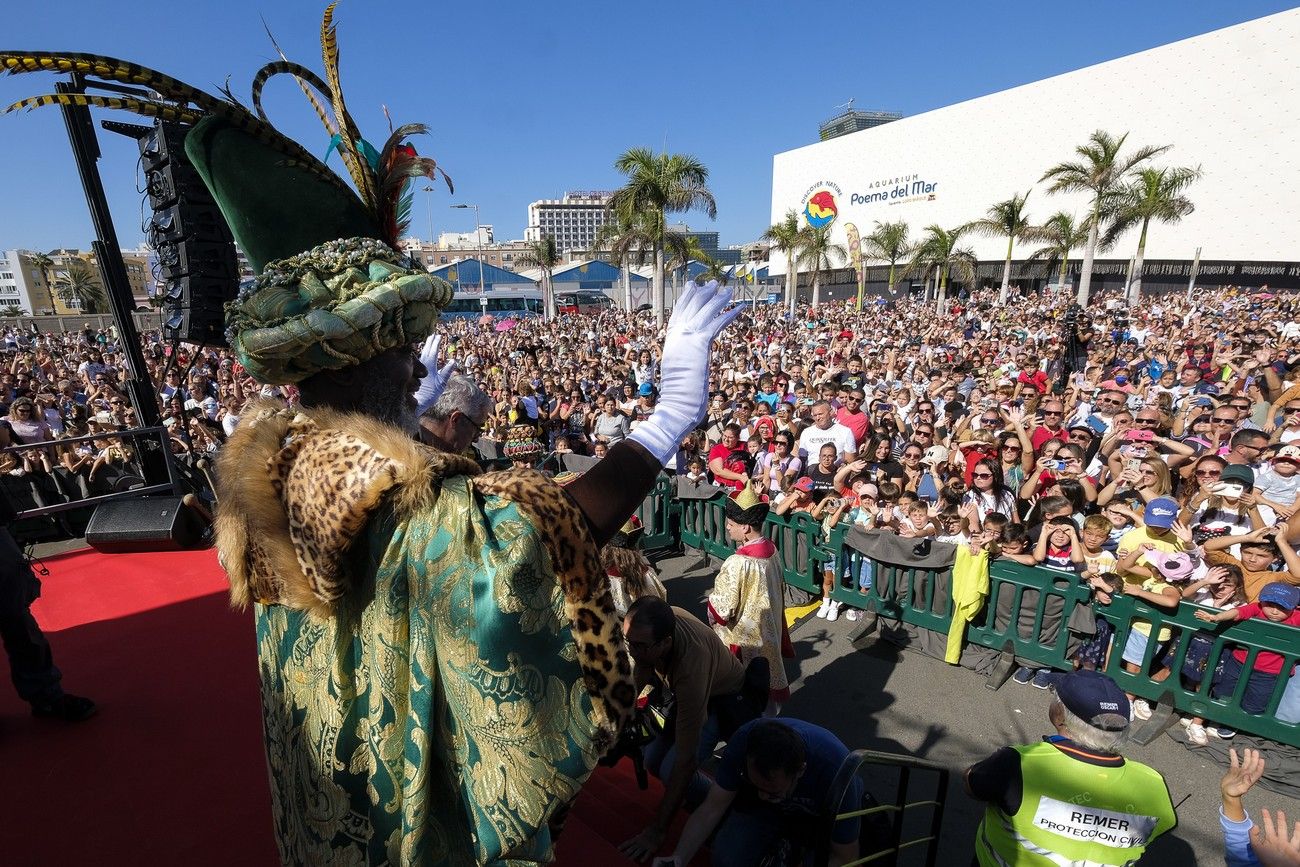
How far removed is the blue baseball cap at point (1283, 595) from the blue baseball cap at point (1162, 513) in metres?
0.68

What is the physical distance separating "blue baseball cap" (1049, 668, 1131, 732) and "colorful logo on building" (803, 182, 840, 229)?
58.3m

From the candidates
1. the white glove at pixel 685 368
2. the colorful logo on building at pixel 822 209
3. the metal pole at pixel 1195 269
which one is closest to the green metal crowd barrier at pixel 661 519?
the white glove at pixel 685 368

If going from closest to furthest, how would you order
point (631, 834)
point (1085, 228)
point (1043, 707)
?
point (631, 834) → point (1043, 707) → point (1085, 228)

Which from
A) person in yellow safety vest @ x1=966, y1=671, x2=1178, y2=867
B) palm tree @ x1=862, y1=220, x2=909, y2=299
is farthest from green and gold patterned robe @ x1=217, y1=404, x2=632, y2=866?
palm tree @ x1=862, y1=220, x2=909, y2=299

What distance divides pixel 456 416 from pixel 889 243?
48803 mm

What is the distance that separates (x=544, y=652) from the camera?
99 centimetres

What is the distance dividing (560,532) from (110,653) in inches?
167

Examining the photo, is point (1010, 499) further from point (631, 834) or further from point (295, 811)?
point (295, 811)

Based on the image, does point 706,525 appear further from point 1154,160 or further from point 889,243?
point 1154,160

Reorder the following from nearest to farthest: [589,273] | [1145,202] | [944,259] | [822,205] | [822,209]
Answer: [1145,202]
[944,259]
[822,209]
[822,205]
[589,273]

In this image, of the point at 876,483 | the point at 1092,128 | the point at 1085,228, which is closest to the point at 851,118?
the point at 1092,128

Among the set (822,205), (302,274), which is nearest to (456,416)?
(302,274)

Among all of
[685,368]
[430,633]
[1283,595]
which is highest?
[685,368]

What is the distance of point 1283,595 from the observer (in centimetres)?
413
